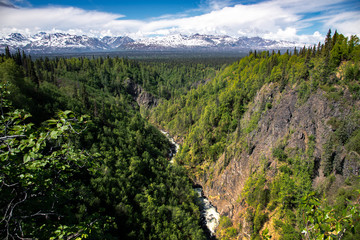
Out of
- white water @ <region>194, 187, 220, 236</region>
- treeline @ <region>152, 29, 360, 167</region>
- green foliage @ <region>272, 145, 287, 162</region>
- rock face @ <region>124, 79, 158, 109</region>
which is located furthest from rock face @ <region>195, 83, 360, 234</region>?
rock face @ <region>124, 79, 158, 109</region>

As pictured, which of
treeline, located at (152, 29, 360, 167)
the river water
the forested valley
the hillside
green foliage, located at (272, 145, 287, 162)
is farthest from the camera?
the river water

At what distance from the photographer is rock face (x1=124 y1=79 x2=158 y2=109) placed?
147 metres

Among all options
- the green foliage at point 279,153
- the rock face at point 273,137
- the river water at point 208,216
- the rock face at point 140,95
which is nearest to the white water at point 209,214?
the river water at point 208,216

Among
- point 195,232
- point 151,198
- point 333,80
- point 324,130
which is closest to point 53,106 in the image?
point 151,198

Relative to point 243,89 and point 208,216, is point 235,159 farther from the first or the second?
point 243,89

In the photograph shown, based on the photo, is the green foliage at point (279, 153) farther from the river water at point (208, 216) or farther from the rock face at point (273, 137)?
the river water at point (208, 216)

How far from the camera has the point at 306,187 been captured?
108 ft

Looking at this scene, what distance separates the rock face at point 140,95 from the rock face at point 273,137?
304ft

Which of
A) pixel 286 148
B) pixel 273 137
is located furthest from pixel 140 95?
pixel 286 148

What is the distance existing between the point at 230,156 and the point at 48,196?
5887cm

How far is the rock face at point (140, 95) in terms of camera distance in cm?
14725

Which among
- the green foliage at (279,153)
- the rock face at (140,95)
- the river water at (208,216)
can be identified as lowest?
the river water at (208,216)

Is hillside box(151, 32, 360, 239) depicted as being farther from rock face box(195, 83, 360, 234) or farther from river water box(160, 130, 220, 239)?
river water box(160, 130, 220, 239)

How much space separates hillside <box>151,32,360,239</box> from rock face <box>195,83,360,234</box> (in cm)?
17
